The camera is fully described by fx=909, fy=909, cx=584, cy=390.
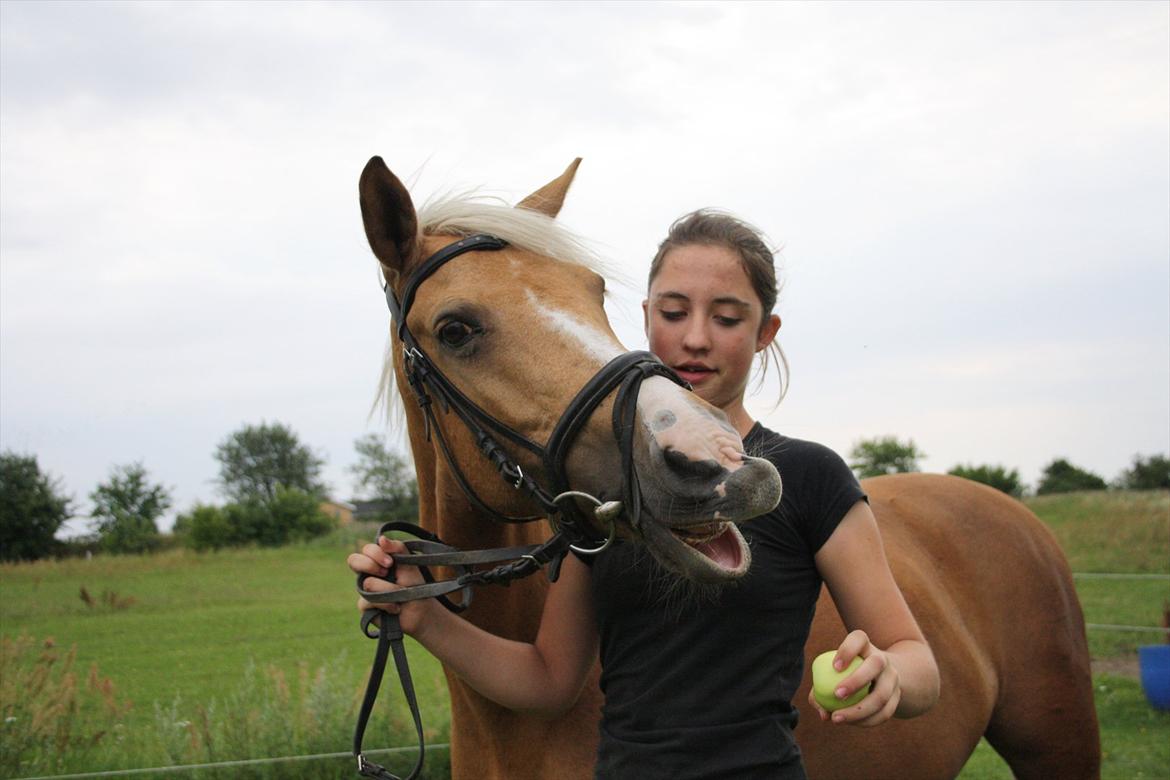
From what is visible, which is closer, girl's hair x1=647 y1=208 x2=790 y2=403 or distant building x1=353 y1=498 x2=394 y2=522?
girl's hair x1=647 y1=208 x2=790 y2=403

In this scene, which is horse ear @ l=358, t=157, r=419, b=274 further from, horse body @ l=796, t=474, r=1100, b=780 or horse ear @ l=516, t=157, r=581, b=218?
horse body @ l=796, t=474, r=1100, b=780

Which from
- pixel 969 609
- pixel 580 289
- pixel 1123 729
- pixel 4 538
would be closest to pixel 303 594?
pixel 4 538

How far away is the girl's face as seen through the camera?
6.89 ft

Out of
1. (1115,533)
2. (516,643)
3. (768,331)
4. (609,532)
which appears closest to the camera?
(609,532)

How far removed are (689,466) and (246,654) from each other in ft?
33.6

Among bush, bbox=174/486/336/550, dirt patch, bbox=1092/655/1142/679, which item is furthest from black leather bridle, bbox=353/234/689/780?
bush, bbox=174/486/336/550

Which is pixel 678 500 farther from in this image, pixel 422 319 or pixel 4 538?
pixel 4 538

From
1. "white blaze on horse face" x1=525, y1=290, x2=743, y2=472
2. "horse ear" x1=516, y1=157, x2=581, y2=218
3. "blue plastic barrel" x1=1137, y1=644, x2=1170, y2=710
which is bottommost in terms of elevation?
"blue plastic barrel" x1=1137, y1=644, x2=1170, y2=710

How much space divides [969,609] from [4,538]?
14.1 meters

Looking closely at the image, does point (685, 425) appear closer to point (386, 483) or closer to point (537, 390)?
point (537, 390)

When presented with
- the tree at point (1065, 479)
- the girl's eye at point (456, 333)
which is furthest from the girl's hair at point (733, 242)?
the tree at point (1065, 479)

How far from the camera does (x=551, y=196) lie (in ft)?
9.12

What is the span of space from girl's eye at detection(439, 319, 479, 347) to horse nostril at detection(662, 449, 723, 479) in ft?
2.16

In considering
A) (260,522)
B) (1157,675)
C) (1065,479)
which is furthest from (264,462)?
(1157,675)
